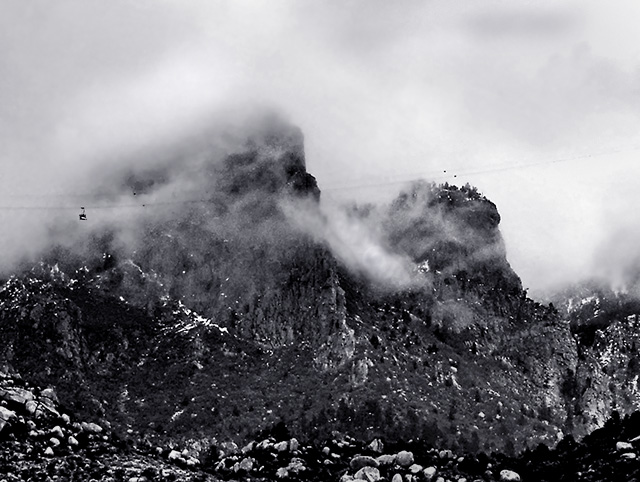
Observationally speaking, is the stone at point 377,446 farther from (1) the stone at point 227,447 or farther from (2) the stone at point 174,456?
(1) the stone at point 227,447

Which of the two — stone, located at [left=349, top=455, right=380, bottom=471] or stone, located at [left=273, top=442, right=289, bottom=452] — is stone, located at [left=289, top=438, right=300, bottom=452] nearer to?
stone, located at [left=273, top=442, right=289, bottom=452]

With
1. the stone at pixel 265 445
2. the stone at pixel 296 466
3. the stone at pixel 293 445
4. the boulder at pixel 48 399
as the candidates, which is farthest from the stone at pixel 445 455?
the boulder at pixel 48 399

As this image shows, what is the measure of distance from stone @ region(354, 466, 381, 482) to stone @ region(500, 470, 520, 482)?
897 centimetres

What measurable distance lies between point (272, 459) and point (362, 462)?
7629mm

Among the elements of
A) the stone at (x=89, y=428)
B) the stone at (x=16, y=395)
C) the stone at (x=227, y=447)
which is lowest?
the stone at (x=89, y=428)

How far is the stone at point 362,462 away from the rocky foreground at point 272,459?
77 millimetres

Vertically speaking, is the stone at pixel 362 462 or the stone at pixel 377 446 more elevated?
the stone at pixel 377 446

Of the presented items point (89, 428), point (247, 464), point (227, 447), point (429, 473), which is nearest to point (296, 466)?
point (247, 464)

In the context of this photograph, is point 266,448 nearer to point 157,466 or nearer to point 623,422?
point 157,466

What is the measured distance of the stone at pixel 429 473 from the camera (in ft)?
275

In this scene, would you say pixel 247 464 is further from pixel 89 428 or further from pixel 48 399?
pixel 48 399

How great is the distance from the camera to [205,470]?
3521 inches

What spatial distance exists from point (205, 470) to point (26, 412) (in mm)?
15170

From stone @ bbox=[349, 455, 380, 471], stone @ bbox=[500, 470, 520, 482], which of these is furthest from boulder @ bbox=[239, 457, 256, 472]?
stone @ bbox=[500, 470, 520, 482]
